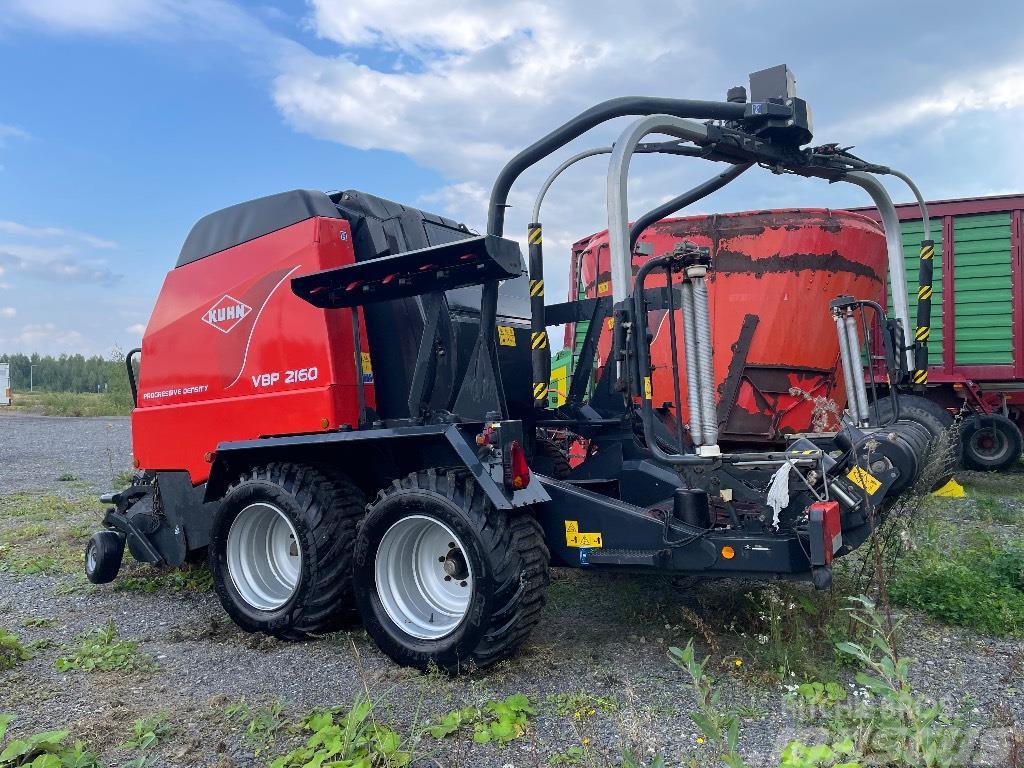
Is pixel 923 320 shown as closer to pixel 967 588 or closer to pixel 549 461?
pixel 967 588

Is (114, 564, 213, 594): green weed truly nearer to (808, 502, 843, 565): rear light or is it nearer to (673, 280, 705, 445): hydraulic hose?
(673, 280, 705, 445): hydraulic hose

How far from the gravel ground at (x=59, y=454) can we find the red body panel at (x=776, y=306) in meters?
8.28

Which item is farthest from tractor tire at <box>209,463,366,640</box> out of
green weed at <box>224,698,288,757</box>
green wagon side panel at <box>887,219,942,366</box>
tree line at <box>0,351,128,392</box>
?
tree line at <box>0,351,128,392</box>

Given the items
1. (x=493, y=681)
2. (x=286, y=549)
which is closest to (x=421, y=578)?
(x=493, y=681)

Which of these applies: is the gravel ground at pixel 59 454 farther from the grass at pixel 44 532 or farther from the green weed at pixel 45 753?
the green weed at pixel 45 753

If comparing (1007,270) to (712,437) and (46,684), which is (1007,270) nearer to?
(712,437)

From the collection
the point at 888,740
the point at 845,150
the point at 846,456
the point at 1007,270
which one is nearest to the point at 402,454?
the point at 846,456

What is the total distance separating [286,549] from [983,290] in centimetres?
937

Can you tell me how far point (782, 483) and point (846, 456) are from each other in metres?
0.36

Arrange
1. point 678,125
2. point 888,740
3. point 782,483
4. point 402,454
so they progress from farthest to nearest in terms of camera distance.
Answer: point 402,454
point 678,125
point 782,483
point 888,740

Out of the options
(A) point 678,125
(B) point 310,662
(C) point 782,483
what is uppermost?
(A) point 678,125

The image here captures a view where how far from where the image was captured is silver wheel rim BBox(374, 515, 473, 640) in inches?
160

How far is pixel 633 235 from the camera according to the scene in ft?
17.5

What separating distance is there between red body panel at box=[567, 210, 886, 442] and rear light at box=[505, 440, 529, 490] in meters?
3.62
